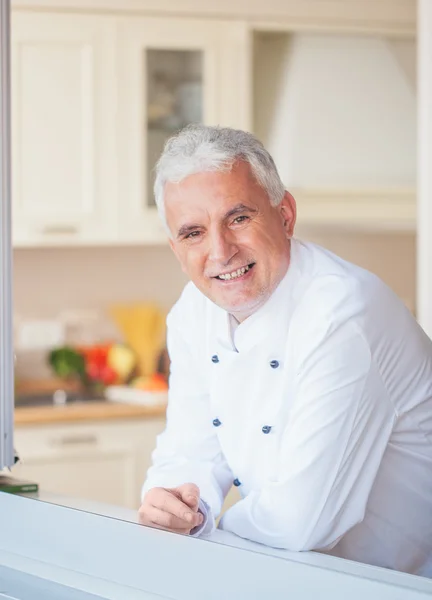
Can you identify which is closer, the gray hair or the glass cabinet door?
the gray hair

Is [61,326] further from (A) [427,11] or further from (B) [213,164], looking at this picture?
(B) [213,164]

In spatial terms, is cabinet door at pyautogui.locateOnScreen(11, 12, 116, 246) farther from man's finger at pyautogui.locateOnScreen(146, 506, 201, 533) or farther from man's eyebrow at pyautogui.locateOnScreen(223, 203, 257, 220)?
man's finger at pyautogui.locateOnScreen(146, 506, 201, 533)

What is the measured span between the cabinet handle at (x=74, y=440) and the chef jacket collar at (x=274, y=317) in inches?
65.5

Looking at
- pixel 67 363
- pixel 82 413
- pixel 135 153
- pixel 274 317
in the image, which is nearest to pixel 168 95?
pixel 135 153

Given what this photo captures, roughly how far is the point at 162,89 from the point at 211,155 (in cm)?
209

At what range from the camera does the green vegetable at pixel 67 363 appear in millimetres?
3211

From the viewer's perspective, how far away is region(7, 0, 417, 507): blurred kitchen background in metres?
3.01

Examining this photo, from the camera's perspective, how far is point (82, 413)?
2.92 meters

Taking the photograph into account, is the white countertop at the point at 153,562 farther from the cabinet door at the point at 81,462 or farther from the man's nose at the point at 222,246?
the cabinet door at the point at 81,462

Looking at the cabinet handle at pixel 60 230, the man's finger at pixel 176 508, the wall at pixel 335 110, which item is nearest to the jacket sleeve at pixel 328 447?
the man's finger at pixel 176 508

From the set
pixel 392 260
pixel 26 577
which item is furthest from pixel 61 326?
pixel 26 577

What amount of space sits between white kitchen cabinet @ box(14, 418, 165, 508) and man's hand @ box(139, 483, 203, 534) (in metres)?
1.75

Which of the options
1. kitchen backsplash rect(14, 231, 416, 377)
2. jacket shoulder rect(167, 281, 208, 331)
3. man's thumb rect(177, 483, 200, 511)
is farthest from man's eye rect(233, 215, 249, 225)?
kitchen backsplash rect(14, 231, 416, 377)

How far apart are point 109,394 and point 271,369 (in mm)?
1889
